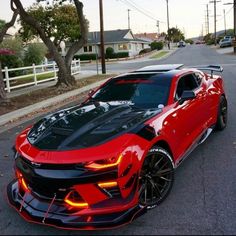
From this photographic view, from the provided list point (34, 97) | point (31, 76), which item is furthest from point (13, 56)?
point (34, 97)

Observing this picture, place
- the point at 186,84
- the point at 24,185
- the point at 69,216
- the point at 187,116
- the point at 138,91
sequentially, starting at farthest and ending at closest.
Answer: the point at 186,84, the point at 138,91, the point at 187,116, the point at 24,185, the point at 69,216

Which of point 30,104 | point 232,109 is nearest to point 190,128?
point 232,109

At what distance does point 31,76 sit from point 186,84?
54.2ft

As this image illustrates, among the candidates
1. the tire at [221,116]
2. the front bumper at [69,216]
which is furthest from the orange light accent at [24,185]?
the tire at [221,116]

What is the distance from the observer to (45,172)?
12.6ft

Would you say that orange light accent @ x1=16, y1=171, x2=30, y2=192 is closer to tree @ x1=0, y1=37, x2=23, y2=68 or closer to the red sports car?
the red sports car

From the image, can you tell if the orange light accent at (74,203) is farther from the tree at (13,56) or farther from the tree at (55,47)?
the tree at (13,56)

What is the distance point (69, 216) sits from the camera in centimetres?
376

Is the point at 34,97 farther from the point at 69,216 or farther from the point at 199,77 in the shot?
the point at 69,216

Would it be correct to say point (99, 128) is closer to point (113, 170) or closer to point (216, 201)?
point (113, 170)

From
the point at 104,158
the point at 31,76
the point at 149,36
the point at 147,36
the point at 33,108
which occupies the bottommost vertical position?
the point at 33,108

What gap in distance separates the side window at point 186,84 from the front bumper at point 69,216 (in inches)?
91.6

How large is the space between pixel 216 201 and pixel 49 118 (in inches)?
90.8

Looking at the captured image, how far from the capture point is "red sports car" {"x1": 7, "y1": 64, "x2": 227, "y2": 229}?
3.76 m
